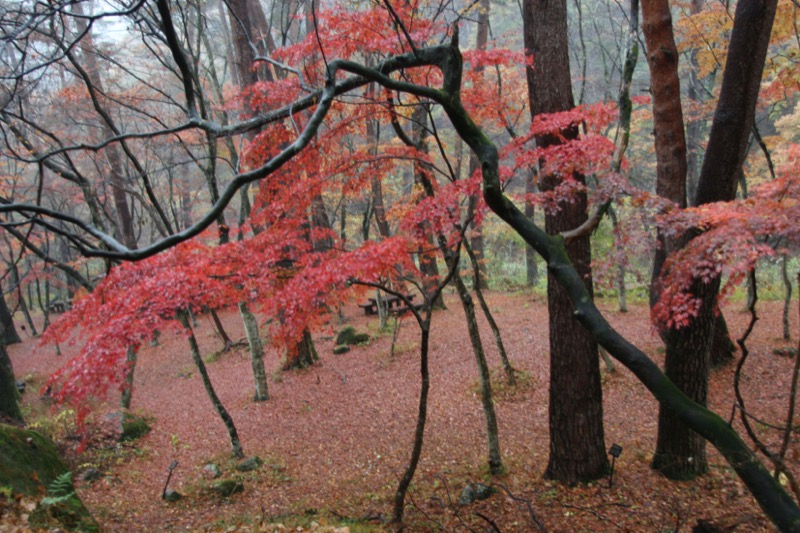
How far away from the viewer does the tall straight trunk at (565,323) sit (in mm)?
4848

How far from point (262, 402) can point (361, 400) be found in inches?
83.2

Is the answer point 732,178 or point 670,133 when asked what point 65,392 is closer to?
point 732,178

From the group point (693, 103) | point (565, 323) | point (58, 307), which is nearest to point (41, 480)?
point (565, 323)

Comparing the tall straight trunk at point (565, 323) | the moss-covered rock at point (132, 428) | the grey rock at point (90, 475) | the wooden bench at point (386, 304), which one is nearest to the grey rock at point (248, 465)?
the grey rock at point (90, 475)

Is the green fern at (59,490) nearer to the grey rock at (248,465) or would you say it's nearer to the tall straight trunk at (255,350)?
the grey rock at (248,465)

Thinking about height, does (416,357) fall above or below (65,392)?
below

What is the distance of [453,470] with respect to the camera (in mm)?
6004

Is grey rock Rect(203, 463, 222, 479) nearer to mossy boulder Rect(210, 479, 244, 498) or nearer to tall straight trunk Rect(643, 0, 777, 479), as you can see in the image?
mossy boulder Rect(210, 479, 244, 498)

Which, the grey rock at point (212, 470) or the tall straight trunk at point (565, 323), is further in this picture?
the grey rock at point (212, 470)

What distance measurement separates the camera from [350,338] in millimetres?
12141

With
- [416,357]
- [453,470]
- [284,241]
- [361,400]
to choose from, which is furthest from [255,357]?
[453,470]

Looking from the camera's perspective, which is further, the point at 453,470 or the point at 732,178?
the point at 453,470

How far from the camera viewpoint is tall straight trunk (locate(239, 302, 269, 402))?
8.58 metres

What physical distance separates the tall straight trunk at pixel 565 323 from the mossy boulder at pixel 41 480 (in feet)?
15.3
